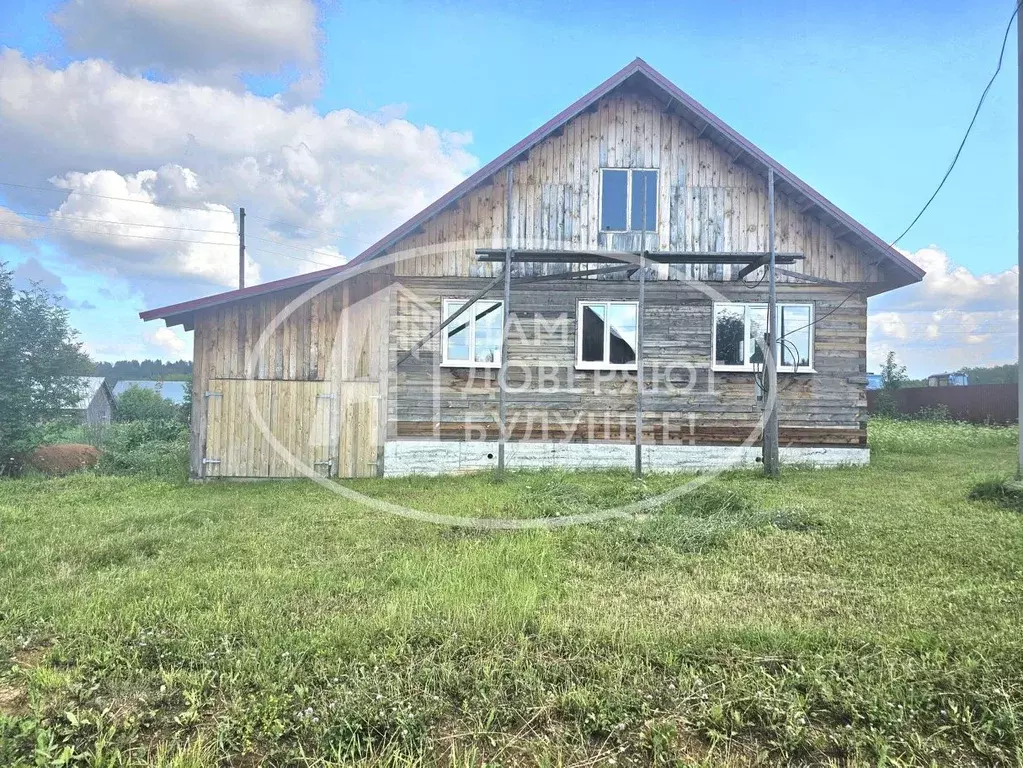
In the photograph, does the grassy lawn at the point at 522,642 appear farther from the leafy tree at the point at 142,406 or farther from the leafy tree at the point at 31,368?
the leafy tree at the point at 142,406

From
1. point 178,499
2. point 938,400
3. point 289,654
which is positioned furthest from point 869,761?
point 938,400

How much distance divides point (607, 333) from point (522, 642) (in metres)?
9.62

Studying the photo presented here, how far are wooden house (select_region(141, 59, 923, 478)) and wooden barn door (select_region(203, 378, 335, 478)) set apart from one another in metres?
0.61

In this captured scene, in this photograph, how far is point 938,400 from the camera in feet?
102

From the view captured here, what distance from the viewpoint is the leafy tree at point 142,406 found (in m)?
34.4

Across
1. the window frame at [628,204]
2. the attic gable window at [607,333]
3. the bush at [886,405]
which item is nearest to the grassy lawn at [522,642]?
the attic gable window at [607,333]

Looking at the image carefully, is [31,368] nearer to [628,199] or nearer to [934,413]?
[628,199]

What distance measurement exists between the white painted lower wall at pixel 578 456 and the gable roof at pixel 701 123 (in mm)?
3975

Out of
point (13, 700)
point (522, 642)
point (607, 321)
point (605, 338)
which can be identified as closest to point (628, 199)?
point (607, 321)

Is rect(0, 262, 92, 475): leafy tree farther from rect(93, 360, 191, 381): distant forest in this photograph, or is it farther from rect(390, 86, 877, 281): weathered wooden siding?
rect(93, 360, 191, 381): distant forest

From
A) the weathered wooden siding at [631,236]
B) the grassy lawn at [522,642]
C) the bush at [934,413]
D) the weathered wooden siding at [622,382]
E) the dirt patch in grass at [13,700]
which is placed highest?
the weathered wooden siding at [631,236]

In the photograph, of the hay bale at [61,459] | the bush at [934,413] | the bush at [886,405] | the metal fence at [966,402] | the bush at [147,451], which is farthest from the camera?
the bush at [886,405]

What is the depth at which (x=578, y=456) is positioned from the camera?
1280 cm

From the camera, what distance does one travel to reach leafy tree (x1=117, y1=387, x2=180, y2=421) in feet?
113
